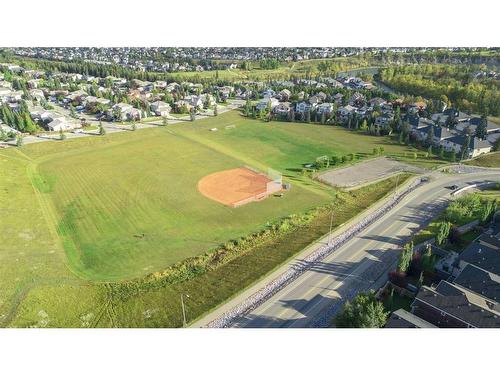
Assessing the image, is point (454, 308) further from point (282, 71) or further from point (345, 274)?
point (282, 71)

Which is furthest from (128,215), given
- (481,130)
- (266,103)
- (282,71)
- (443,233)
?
(282,71)

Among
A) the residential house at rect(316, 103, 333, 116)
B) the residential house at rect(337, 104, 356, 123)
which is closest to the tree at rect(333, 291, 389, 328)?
the residential house at rect(337, 104, 356, 123)

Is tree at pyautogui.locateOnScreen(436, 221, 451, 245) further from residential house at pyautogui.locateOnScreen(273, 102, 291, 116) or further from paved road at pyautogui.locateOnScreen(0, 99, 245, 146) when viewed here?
paved road at pyautogui.locateOnScreen(0, 99, 245, 146)

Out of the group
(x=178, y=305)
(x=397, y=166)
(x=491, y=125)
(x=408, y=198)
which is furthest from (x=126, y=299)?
(x=491, y=125)

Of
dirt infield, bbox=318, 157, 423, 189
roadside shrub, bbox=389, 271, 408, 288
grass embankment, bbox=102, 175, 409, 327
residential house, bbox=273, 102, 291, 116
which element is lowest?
grass embankment, bbox=102, 175, 409, 327

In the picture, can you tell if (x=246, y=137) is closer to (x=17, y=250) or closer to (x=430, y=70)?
(x=17, y=250)

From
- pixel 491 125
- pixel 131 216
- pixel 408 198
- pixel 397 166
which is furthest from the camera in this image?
pixel 491 125

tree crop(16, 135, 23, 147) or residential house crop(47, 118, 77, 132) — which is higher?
residential house crop(47, 118, 77, 132)
